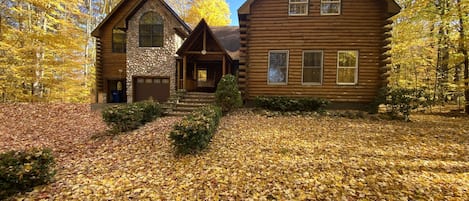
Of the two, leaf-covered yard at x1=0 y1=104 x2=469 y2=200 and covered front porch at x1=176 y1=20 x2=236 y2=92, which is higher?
covered front porch at x1=176 y1=20 x2=236 y2=92

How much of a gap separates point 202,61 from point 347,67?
29.7 feet

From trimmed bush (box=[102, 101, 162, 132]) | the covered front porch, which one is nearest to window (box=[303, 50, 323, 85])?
the covered front porch

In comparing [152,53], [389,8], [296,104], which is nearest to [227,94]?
[296,104]

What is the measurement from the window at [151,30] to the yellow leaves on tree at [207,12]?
28.8 feet

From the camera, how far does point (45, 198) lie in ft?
12.5

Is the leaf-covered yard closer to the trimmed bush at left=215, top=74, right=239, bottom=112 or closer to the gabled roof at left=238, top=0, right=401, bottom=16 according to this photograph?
the trimmed bush at left=215, top=74, right=239, bottom=112

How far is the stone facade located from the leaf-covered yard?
6752 millimetres

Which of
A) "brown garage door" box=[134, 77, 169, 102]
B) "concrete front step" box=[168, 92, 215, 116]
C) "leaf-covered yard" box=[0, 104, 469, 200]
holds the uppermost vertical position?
"brown garage door" box=[134, 77, 169, 102]

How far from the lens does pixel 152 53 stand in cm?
1427

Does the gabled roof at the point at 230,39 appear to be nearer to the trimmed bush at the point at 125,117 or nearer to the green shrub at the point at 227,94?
the green shrub at the point at 227,94

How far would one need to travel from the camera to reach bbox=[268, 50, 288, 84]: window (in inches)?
457

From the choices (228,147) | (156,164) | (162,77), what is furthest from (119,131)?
(162,77)

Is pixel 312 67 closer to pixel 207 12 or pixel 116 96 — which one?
pixel 116 96

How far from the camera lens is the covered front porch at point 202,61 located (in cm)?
1194
